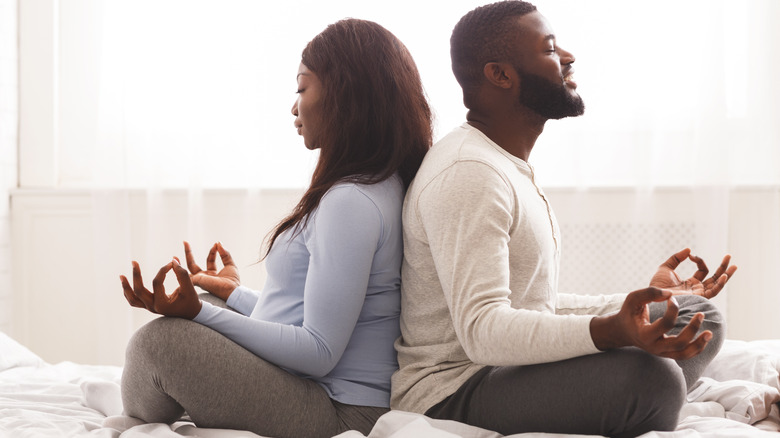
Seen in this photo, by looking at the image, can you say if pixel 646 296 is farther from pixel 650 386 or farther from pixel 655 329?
pixel 650 386

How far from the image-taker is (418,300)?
1.28 m

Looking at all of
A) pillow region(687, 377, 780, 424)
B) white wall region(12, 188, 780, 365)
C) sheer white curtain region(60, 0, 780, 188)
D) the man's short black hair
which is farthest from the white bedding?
sheer white curtain region(60, 0, 780, 188)

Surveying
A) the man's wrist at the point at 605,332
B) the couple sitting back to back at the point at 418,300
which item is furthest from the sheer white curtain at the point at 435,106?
the man's wrist at the point at 605,332

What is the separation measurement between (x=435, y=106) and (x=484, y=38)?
1.65m

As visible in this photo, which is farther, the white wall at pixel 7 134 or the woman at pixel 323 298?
the white wall at pixel 7 134

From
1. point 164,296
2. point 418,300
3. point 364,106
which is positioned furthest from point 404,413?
point 364,106

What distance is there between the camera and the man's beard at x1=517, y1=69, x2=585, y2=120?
135 cm

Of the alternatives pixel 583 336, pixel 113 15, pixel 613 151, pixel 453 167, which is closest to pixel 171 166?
pixel 113 15

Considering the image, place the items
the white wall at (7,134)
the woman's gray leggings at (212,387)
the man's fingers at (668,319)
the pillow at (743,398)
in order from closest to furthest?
the man's fingers at (668,319) → the woman's gray leggings at (212,387) → the pillow at (743,398) → the white wall at (7,134)

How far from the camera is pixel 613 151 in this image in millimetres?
3016

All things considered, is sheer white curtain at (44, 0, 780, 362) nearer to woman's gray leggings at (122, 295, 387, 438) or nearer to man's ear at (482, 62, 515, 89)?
man's ear at (482, 62, 515, 89)

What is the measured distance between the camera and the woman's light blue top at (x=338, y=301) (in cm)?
122

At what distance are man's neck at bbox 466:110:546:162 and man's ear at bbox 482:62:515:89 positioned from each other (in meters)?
0.06

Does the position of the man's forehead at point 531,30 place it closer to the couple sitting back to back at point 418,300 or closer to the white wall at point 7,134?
the couple sitting back to back at point 418,300
